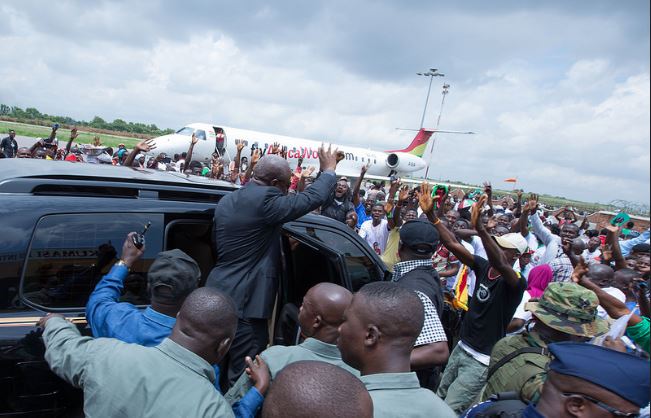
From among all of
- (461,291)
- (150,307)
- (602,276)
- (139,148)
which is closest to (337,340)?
(150,307)

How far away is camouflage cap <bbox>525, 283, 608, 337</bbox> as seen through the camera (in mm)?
2320

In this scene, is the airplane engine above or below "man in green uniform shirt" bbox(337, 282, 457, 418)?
above

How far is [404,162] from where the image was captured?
1382 inches

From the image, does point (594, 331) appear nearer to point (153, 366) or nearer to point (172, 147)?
point (153, 366)

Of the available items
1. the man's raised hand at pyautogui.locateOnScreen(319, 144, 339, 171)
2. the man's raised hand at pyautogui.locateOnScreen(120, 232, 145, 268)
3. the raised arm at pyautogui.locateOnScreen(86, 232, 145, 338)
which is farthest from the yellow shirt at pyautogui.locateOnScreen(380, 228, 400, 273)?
the raised arm at pyautogui.locateOnScreen(86, 232, 145, 338)

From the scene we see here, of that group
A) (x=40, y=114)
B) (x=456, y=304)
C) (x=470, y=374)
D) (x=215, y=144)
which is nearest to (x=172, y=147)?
(x=215, y=144)

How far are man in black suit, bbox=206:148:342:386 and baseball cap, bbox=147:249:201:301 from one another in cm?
67

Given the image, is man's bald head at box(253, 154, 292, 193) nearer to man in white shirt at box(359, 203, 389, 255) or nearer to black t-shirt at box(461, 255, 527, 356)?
black t-shirt at box(461, 255, 527, 356)

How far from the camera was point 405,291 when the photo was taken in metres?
1.77

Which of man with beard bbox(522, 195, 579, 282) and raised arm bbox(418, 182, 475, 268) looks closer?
raised arm bbox(418, 182, 475, 268)

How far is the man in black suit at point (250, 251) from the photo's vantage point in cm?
286

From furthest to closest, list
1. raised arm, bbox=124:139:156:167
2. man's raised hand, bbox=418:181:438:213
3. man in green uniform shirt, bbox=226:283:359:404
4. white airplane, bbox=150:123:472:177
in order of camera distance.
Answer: white airplane, bbox=150:123:472:177 < raised arm, bbox=124:139:156:167 < man's raised hand, bbox=418:181:438:213 < man in green uniform shirt, bbox=226:283:359:404

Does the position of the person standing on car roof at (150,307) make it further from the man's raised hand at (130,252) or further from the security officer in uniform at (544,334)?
the security officer in uniform at (544,334)

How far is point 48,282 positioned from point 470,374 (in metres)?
2.80
